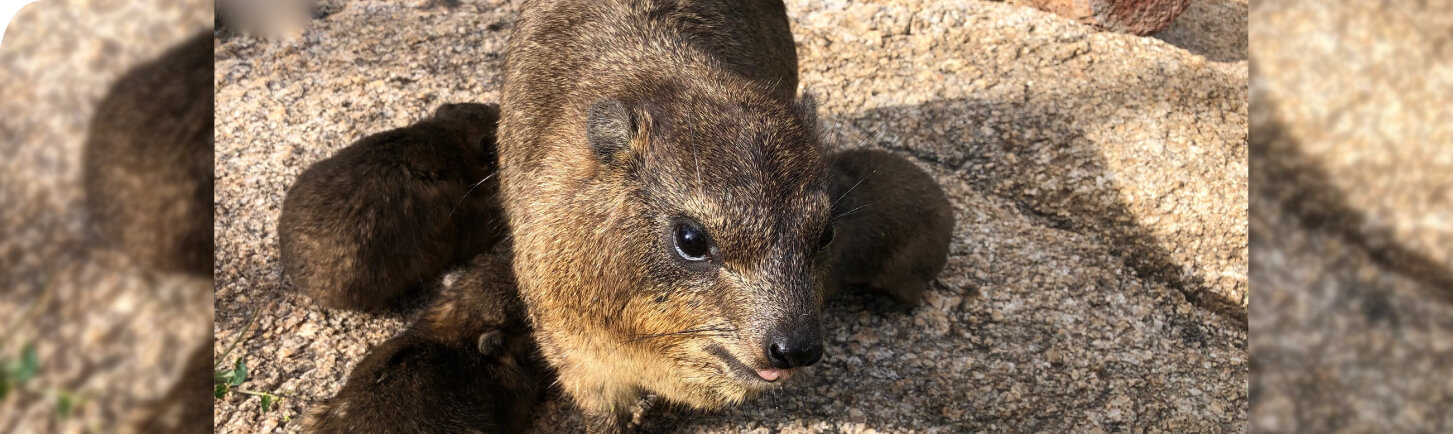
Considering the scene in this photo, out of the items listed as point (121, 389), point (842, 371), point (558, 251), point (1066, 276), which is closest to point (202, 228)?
point (121, 389)

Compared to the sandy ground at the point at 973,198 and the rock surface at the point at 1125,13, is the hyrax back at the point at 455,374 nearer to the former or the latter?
the sandy ground at the point at 973,198

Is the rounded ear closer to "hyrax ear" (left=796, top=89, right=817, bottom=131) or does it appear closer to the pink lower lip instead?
"hyrax ear" (left=796, top=89, right=817, bottom=131)

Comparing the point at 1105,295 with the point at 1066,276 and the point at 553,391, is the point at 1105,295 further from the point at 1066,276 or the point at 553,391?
→ the point at 553,391

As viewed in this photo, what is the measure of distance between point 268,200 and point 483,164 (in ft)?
3.51

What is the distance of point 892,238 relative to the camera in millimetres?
4516

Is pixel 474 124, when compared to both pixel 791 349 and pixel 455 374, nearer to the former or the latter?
pixel 455 374

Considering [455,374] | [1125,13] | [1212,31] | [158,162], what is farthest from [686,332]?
[1212,31]

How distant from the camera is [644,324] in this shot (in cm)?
324

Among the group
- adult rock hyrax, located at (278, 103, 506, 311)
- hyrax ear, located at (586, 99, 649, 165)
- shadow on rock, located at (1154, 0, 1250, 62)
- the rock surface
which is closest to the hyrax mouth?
hyrax ear, located at (586, 99, 649, 165)

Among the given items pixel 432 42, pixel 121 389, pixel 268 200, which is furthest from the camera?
pixel 432 42

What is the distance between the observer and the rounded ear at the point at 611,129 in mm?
3213

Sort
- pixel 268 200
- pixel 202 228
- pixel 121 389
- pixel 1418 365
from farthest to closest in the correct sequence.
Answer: pixel 268 200
pixel 202 228
pixel 121 389
pixel 1418 365

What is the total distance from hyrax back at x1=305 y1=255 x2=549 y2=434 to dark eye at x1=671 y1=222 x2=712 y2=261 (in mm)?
Answer: 1229

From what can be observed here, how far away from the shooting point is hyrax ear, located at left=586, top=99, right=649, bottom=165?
3.21 metres
